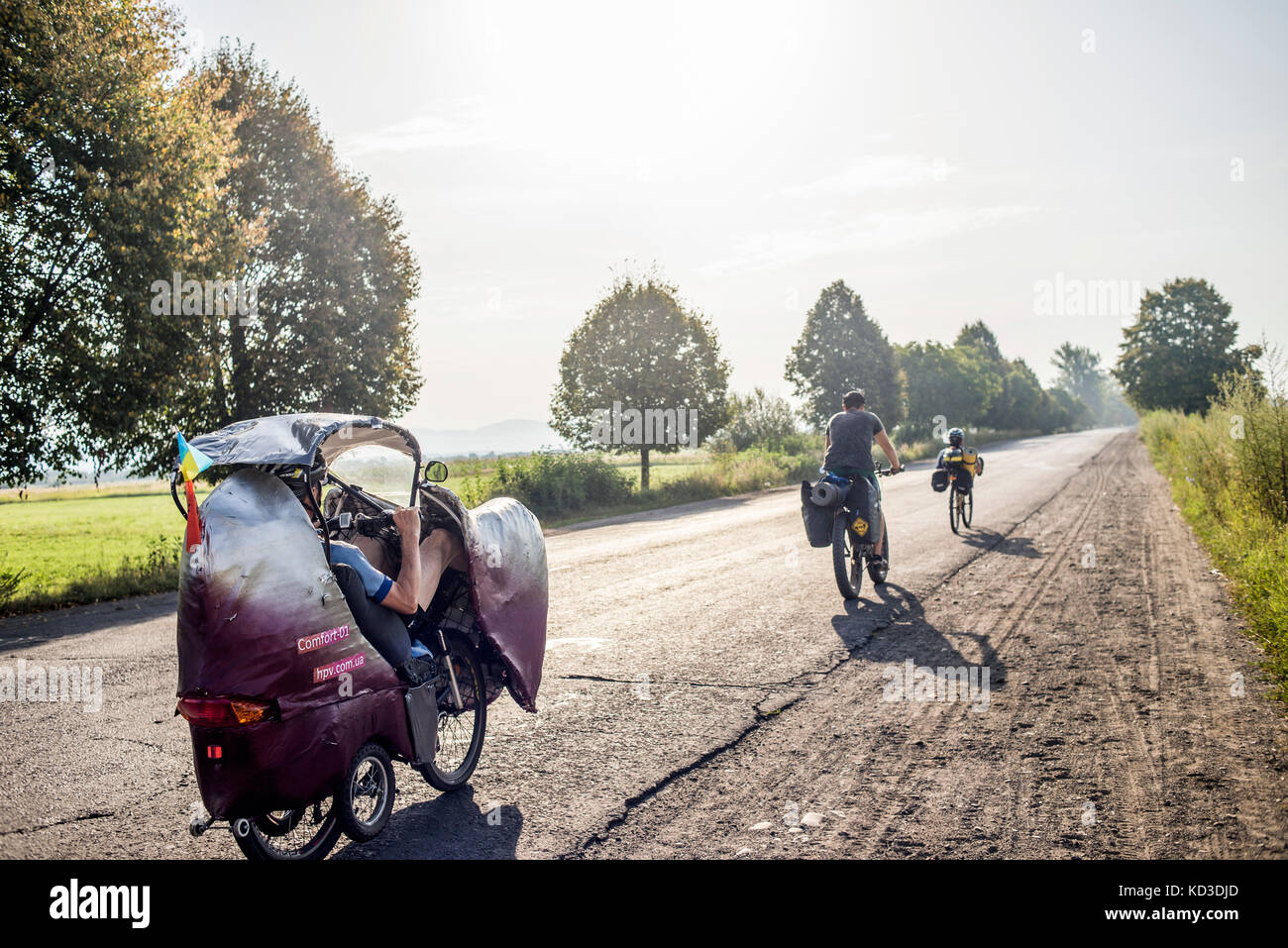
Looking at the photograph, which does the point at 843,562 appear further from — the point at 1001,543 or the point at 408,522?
the point at 408,522

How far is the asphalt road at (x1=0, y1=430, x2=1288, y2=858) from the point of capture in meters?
3.75

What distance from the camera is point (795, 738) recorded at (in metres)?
4.98

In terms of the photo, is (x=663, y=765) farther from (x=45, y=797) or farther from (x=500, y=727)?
(x=45, y=797)

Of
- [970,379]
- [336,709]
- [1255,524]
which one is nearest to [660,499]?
[1255,524]

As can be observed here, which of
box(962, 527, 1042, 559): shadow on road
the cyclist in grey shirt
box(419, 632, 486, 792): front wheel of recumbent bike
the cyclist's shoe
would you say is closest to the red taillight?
the cyclist's shoe

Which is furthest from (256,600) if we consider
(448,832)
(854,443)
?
(854,443)

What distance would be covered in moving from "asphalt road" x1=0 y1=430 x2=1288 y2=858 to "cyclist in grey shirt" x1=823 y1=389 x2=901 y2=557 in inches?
56.2

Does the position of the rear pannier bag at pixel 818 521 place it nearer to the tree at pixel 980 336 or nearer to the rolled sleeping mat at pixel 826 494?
the rolled sleeping mat at pixel 826 494

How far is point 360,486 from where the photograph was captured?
464 centimetres

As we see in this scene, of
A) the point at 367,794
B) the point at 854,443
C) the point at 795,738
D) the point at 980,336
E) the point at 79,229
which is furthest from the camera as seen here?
the point at 980,336

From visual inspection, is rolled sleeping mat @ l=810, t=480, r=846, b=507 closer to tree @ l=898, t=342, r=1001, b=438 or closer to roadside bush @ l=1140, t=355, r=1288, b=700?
roadside bush @ l=1140, t=355, r=1288, b=700

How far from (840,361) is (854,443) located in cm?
4590

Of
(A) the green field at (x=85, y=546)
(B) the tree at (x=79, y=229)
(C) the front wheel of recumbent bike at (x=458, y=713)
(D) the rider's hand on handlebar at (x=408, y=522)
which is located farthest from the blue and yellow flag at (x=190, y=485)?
(B) the tree at (x=79, y=229)

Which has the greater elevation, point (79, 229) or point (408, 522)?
point (79, 229)
